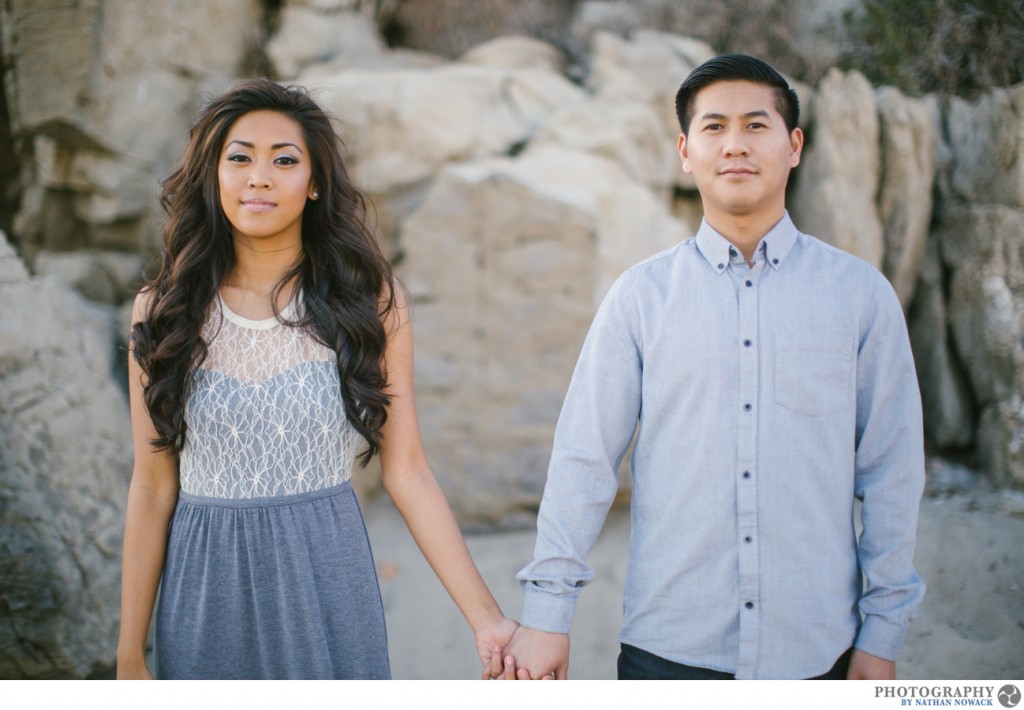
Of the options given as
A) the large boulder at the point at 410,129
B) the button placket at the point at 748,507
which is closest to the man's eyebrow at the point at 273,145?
the button placket at the point at 748,507

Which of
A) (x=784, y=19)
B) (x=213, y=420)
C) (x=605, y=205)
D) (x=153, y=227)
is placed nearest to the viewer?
(x=213, y=420)

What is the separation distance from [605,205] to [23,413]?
9.30ft

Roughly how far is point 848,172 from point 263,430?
3761 millimetres

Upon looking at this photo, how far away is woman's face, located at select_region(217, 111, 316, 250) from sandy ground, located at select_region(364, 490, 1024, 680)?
101 inches

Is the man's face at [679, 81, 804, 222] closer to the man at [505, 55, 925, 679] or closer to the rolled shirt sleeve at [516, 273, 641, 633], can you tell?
the man at [505, 55, 925, 679]

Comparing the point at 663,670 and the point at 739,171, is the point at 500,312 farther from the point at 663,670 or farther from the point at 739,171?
the point at 663,670

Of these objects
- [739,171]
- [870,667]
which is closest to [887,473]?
[870,667]

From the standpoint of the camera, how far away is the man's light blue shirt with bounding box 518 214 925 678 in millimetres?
1867

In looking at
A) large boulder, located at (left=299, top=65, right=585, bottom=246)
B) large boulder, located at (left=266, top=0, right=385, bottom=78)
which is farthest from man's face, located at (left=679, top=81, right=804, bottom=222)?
large boulder, located at (left=266, top=0, right=385, bottom=78)

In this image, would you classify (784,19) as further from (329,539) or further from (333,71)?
(329,539)

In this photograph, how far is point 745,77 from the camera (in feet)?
6.51

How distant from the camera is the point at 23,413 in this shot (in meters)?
3.57

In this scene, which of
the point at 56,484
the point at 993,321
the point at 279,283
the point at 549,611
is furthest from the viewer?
the point at 993,321
